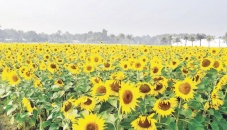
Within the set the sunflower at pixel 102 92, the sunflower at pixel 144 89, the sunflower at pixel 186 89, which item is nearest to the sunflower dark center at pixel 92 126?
the sunflower at pixel 102 92

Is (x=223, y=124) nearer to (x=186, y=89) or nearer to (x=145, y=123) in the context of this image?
(x=186, y=89)

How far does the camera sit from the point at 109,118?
122 inches

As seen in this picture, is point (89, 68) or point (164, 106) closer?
point (164, 106)

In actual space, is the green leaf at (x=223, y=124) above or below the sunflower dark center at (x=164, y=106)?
below

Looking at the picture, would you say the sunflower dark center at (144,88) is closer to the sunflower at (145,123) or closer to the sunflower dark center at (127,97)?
the sunflower dark center at (127,97)

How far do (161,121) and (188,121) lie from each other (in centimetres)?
55

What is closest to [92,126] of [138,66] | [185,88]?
[185,88]

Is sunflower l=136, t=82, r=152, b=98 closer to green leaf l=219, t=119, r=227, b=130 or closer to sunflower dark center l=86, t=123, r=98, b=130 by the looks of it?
sunflower dark center l=86, t=123, r=98, b=130

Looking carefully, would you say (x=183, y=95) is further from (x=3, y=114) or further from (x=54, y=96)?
(x=3, y=114)

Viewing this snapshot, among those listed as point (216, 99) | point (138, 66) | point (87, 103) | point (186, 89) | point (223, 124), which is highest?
A: point (138, 66)

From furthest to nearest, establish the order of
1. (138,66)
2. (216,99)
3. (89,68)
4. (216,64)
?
(89,68)
(138,66)
(216,64)
(216,99)

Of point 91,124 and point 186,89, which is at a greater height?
point 186,89

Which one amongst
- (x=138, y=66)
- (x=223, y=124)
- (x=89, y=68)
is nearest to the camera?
(x=223, y=124)

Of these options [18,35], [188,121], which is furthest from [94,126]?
[18,35]
